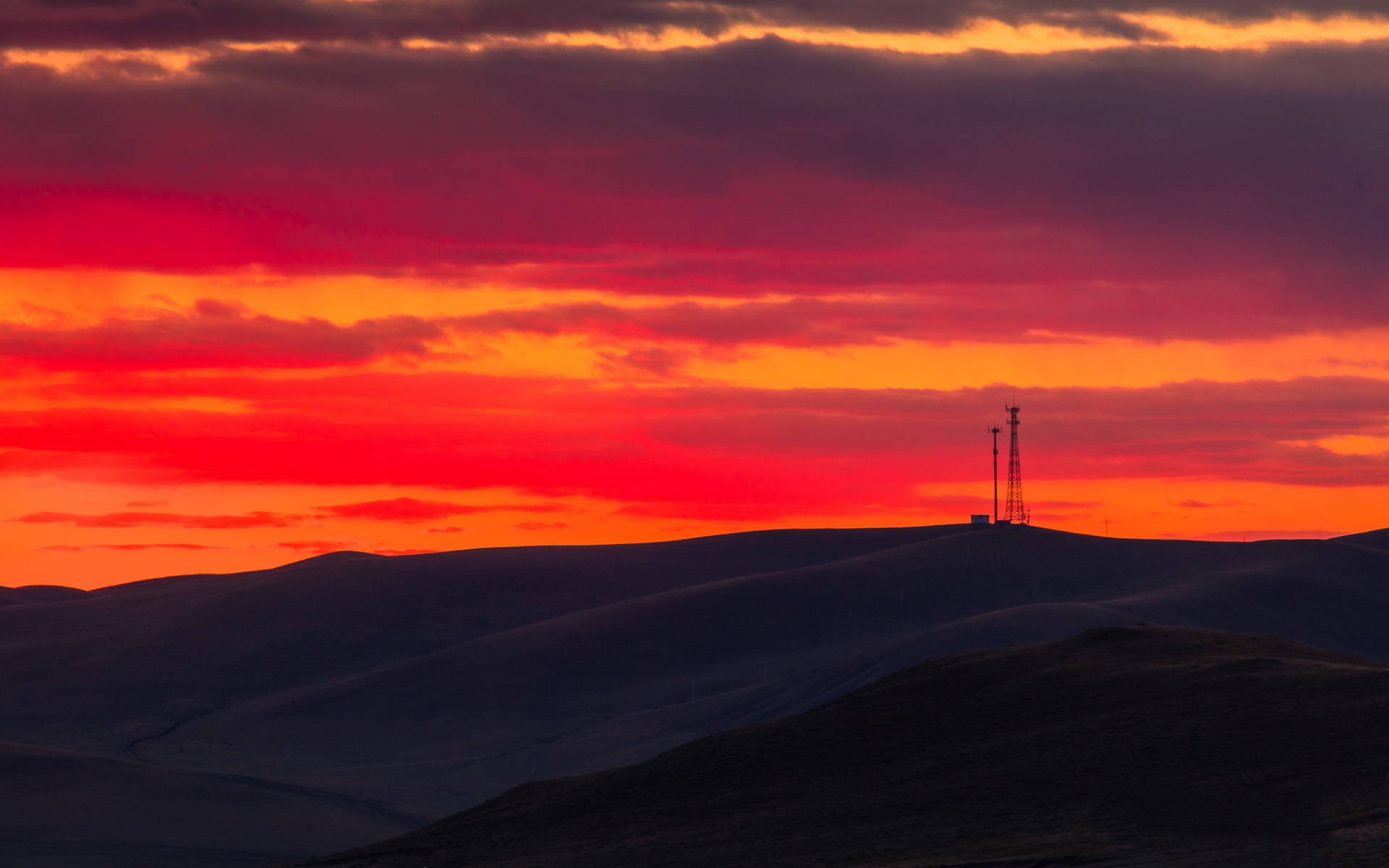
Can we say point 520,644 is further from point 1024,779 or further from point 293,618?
point 1024,779

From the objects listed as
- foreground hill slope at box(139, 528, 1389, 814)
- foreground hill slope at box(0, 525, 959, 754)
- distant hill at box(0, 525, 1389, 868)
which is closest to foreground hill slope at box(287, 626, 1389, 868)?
distant hill at box(0, 525, 1389, 868)

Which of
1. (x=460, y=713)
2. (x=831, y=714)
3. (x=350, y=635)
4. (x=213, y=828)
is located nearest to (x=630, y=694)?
(x=460, y=713)

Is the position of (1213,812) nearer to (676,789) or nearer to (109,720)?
(676,789)

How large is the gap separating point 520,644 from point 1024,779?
8667 centimetres

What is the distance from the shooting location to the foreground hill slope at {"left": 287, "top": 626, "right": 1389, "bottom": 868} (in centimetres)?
3083

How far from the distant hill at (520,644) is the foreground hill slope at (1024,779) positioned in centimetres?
3008

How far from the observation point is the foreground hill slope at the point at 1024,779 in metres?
30.8

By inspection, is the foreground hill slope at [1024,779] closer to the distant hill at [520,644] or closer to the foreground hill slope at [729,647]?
the distant hill at [520,644]

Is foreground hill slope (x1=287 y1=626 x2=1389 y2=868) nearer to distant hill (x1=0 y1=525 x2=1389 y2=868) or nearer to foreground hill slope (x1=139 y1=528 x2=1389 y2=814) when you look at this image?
distant hill (x1=0 y1=525 x2=1389 y2=868)

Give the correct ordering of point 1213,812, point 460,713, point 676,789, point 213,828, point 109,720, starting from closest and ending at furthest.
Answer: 1. point 1213,812
2. point 676,789
3. point 213,828
4. point 460,713
5. point 109,720

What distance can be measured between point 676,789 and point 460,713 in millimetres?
67926

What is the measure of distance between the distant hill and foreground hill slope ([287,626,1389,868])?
30.1 m

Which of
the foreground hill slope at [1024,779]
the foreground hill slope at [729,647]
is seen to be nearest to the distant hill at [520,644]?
the foreground hill slope at [729,647]

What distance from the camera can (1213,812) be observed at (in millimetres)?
31625
